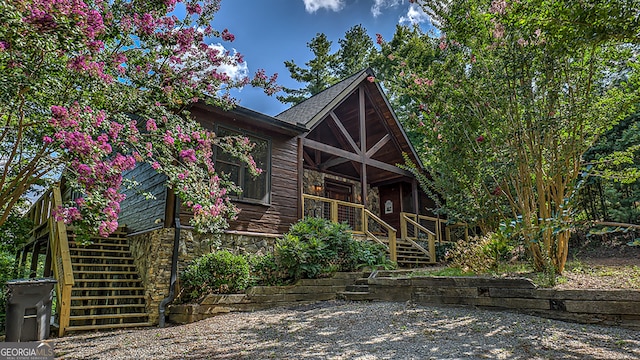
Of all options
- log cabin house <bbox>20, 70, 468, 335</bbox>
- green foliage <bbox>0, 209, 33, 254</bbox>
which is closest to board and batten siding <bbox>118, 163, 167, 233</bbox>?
log cabin house <bbox>20, 70, 468, 335</bbox>

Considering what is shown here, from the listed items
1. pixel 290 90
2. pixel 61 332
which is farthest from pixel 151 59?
pixel 290 90

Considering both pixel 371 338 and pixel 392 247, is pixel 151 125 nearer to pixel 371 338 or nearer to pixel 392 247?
pixel 371 338

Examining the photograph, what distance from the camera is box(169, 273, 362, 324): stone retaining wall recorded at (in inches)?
238

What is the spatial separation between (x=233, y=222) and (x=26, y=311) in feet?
11.9

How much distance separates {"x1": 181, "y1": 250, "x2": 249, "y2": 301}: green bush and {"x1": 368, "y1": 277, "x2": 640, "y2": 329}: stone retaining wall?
7.81 feet

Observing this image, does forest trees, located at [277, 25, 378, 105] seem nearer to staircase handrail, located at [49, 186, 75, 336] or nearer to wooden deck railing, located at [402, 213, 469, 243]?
wooden deck railing, located at [402, 213, 469, 243]

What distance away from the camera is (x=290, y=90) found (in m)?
25.5

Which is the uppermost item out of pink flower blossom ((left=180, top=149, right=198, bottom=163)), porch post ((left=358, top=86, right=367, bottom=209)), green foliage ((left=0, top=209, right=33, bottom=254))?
porch post ((left=358, top=86, right=367, bottom=209))

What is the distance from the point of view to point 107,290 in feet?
23.4

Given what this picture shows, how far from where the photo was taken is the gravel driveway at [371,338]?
128 inches

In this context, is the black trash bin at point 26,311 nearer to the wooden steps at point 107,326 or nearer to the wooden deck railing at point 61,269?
the wooden deck railing at point 61,269

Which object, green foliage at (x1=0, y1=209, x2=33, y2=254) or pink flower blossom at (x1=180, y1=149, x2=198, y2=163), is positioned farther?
green foliage at (x1=0, y1=209, x2=33, y2=254)

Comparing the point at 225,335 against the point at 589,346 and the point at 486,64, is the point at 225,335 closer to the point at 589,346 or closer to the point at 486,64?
the point at 589,346

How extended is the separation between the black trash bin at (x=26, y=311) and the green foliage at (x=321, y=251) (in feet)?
12.5
